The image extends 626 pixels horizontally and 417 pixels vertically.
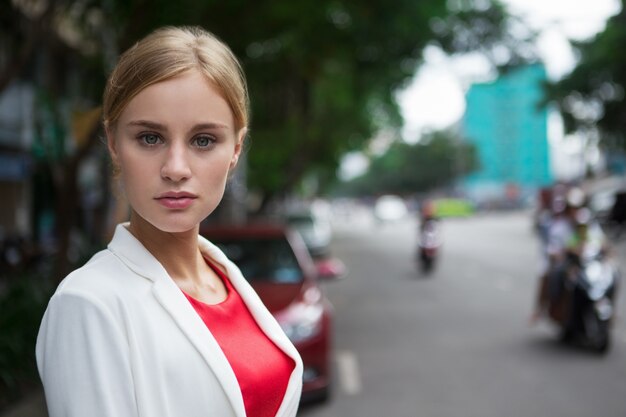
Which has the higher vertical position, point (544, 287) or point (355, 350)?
point (544, 287)

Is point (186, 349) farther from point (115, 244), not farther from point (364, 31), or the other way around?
point (364, 31)

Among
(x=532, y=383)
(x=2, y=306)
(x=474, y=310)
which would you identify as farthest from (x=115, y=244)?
(x=474, y=310)

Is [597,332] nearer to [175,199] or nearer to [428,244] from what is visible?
[175,199]

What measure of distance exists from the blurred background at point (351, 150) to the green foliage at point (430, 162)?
5409cm

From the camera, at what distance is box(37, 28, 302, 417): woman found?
1068 millimetres

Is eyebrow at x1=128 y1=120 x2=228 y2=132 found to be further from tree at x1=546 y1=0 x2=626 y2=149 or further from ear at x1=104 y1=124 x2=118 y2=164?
tree at x1=546 y1=0 x2=626 y2=149

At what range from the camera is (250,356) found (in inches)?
51.0

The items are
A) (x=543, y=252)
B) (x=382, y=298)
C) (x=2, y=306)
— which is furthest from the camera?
(x=382, y=298)

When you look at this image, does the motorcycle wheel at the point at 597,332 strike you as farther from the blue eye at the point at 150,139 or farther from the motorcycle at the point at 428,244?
the motorcycle at the point at 428,244

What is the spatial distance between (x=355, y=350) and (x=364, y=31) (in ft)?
18.8

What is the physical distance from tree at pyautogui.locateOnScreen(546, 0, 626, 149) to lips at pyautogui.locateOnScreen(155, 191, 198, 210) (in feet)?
95.0

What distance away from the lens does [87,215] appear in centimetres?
2297

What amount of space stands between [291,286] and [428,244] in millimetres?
10883

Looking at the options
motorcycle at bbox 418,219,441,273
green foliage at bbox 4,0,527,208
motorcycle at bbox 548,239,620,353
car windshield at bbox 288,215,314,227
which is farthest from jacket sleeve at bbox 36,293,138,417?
car windshield at bbox 288,215,314,227
